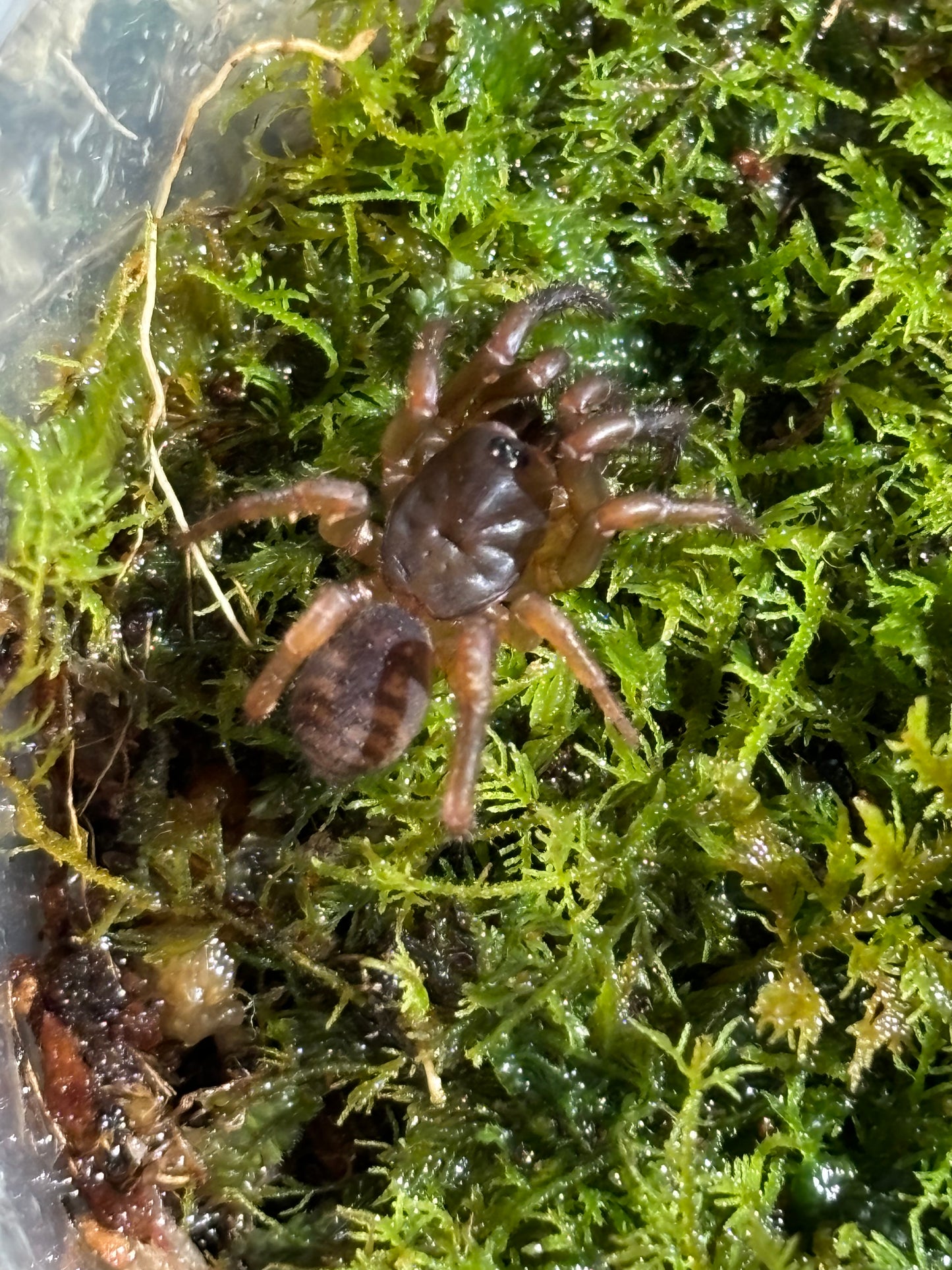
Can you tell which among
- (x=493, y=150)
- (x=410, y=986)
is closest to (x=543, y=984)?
(x=410, y=986)

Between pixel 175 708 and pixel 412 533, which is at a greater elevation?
pixel 412 533

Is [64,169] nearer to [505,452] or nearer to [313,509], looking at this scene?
[313,509]

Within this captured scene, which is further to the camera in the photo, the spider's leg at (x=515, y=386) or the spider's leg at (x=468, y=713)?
the spider's leg at (x=515, y=386)

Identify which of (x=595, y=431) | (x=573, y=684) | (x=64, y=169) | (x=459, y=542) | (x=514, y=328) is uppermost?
(x=64, y=169)

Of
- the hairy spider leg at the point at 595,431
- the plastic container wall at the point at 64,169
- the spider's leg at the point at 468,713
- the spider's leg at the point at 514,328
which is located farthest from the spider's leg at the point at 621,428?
the plastic container wall at the point at 64,169

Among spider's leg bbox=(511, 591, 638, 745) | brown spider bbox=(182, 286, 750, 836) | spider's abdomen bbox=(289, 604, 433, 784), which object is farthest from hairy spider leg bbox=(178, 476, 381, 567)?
spider's leg bbox=(511, 591, 638, 745)

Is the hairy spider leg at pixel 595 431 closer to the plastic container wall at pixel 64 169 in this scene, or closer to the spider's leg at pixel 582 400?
the spider's leg at pixel 582 400

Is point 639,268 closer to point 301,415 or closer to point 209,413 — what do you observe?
point 301,415

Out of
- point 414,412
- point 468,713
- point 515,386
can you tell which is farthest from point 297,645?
point 515,386
